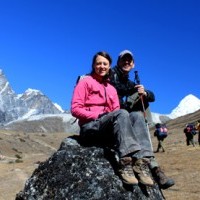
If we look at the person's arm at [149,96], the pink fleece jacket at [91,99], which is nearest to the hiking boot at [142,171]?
the pink fleece jacket at [91,99]

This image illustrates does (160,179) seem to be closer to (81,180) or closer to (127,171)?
(127,171)

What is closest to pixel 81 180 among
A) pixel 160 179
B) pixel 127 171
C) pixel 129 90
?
pixel 127 171

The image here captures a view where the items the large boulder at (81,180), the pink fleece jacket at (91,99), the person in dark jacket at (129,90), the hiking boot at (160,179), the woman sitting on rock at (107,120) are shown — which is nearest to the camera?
the woman sitting on rock at (107,120)

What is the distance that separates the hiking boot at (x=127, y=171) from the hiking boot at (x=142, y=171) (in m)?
0.11

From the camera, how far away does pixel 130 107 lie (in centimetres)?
1212

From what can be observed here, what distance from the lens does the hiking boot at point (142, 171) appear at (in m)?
10.2

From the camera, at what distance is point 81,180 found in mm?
11023

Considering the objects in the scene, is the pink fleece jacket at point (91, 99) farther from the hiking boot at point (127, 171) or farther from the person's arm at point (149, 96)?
the hiking boot at point (127, 171)

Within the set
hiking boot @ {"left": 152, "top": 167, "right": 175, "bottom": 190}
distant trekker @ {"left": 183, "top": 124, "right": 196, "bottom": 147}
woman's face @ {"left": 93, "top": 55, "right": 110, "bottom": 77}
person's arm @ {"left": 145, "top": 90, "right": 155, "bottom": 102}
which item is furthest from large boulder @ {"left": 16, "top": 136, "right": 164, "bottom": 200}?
distant trekker @ {"left": 183, "top": 124, "right": 196, "bottom": 147}

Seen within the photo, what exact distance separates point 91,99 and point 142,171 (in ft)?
6.54

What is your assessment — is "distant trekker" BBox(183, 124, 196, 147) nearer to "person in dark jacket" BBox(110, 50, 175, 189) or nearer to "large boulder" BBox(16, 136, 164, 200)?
"person in dark jacket" BBox(110, 50, 175, 189)

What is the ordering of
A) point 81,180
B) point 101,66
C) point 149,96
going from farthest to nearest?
point 149,96, point 101,66, point 81,180

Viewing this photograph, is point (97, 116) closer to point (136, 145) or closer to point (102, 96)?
point (102, 96)

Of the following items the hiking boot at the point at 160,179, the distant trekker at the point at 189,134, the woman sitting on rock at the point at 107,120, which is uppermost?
the distant trekker at the point at 189,134
